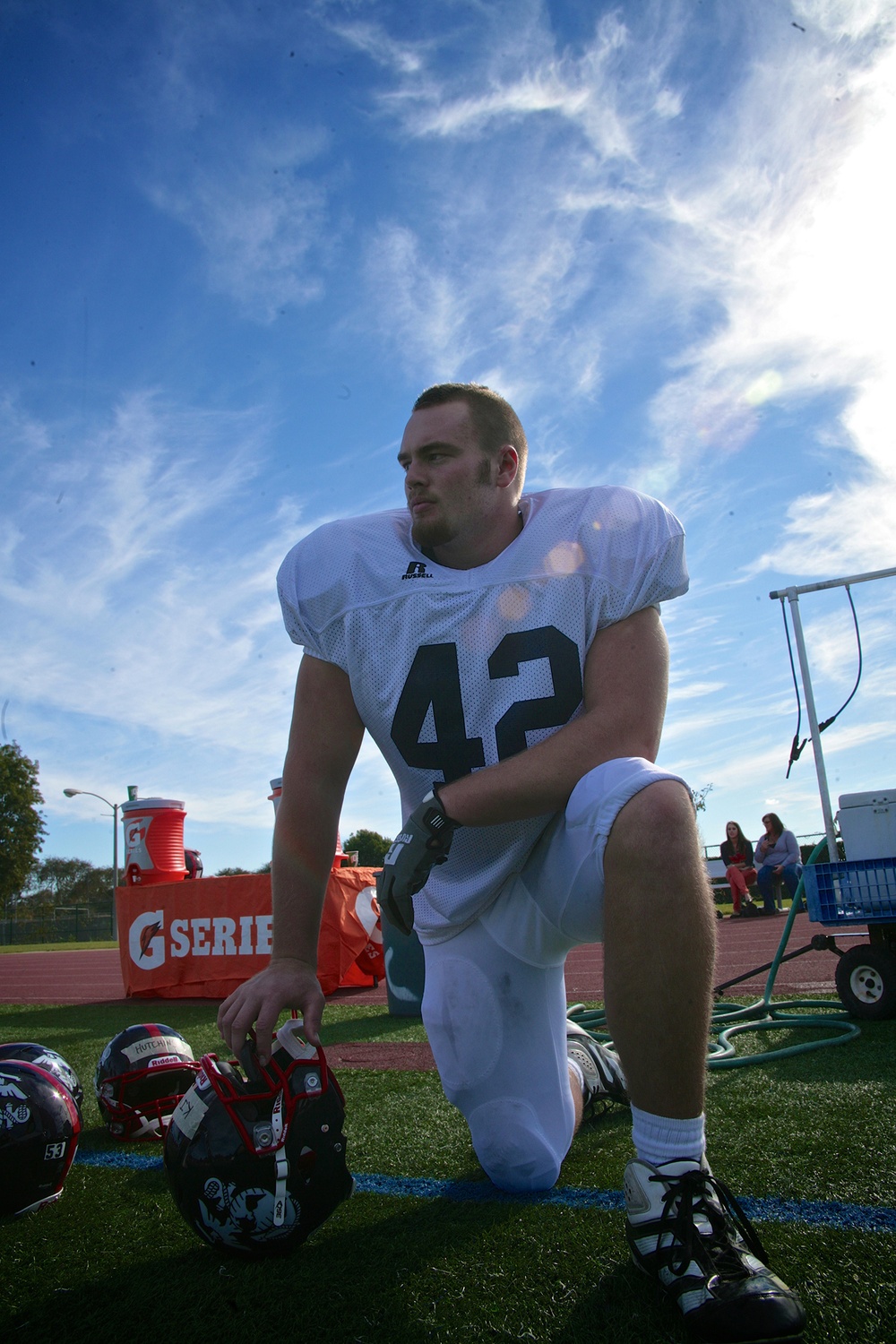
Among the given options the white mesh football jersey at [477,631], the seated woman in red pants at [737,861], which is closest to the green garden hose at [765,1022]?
the white mesh football jersey at [477,631]

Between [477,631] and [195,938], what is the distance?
671 centimetres

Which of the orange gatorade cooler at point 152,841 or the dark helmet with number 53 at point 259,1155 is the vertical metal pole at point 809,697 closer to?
the dark helmet with number 53 at point 259,1155

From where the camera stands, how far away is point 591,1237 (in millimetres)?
1681

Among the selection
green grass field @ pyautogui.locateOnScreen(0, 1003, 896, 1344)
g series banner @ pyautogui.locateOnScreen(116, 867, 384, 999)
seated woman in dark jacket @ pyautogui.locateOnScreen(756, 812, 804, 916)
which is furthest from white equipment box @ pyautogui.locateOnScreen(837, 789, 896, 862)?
seated woman in dark jacket @ pyautogui.locateOnScreen(756, 812, 804, 916)

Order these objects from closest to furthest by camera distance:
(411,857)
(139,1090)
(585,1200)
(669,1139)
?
1. (669,1139)
2. (411,857)
3. (585,1200)
4. (139,1090)

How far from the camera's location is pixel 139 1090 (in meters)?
2.84

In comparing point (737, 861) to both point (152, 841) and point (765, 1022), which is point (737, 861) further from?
point (765, 1022)

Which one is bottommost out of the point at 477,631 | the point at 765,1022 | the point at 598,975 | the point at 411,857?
the point at 598,975

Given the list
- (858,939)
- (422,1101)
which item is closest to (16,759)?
(858,939)

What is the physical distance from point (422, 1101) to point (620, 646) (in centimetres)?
203

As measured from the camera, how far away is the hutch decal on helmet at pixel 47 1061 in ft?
7.54

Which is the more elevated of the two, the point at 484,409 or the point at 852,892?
the point at 484,409

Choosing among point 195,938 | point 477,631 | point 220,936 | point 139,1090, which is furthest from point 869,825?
point 195,938

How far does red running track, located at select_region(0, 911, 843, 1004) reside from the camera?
6.02 metres
